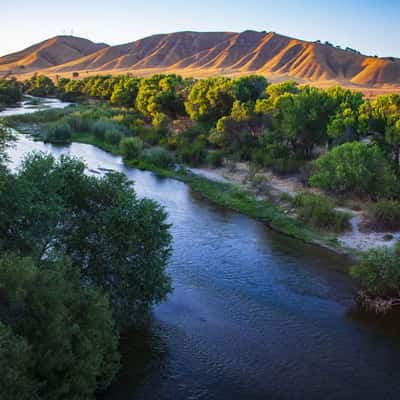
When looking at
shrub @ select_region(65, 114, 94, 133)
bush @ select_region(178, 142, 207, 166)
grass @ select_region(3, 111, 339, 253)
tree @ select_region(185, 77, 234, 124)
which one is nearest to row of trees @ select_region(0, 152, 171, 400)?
grass @ select_region(3, 111, 339, 253)

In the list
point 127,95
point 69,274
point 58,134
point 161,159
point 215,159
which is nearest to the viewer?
point 69,274

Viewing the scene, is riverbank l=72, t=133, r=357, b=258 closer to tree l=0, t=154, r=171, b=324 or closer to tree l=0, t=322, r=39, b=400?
tree l=0, t=154, r=171, b=324

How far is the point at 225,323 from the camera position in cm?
1975

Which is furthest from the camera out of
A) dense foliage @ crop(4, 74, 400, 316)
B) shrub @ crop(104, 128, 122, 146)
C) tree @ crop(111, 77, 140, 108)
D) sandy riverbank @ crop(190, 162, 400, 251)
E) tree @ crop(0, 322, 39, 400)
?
tree @ crop(111, 77, 140, 108)

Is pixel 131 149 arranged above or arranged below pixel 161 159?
above

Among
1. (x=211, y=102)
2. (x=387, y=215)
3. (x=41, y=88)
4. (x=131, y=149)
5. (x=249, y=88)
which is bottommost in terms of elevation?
(x=387, y=215)

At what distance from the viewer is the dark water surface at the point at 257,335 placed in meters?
16.2

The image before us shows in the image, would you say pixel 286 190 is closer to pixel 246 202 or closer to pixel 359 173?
pixel 246 202

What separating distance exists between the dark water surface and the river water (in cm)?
4

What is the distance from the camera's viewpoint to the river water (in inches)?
636

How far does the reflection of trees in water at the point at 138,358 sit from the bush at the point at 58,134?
42.1 metres

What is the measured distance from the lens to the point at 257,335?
1892 centimetres

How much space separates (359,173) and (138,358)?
22048 mm

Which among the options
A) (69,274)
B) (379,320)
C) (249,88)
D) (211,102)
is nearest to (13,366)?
(69,274)
